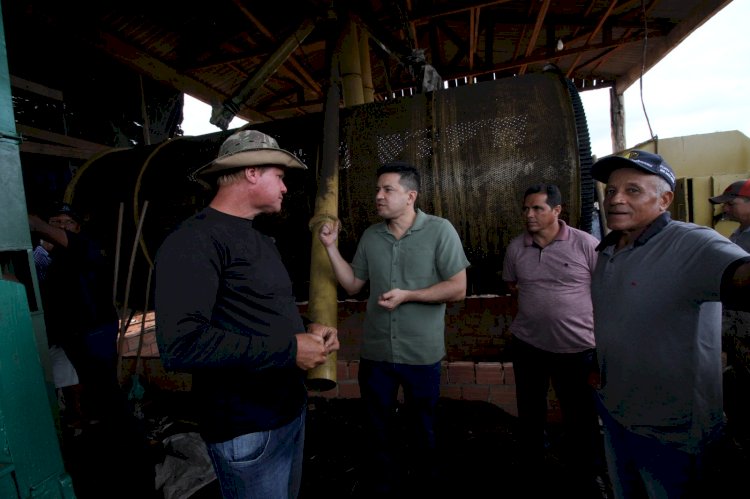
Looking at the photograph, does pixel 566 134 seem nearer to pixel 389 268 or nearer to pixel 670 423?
pixel 389 268

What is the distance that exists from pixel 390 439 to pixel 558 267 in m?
1.62

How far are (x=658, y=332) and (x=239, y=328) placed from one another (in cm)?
167

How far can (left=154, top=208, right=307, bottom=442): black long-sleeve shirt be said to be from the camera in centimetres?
126

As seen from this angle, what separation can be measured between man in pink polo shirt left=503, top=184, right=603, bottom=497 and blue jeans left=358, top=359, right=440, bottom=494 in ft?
2.56

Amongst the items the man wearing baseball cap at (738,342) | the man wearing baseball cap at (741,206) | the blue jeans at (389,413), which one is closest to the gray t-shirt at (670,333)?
the blue jeans at (389,413)

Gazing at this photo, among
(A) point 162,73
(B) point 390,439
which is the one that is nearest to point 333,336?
(B) point 390,439

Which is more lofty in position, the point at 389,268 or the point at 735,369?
the point at 389,268

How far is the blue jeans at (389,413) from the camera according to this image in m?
2.32

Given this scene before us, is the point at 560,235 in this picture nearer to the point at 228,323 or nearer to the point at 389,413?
the point at 389,413

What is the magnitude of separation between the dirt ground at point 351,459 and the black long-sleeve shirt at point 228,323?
1.55 m

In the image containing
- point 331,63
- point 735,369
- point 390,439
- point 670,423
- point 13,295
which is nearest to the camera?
point 13,295

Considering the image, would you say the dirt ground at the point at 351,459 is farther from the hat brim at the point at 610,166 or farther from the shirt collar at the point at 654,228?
the hat brim at the point at 610,166

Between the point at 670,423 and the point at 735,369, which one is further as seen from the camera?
the point at 735,369

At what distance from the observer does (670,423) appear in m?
1.48
